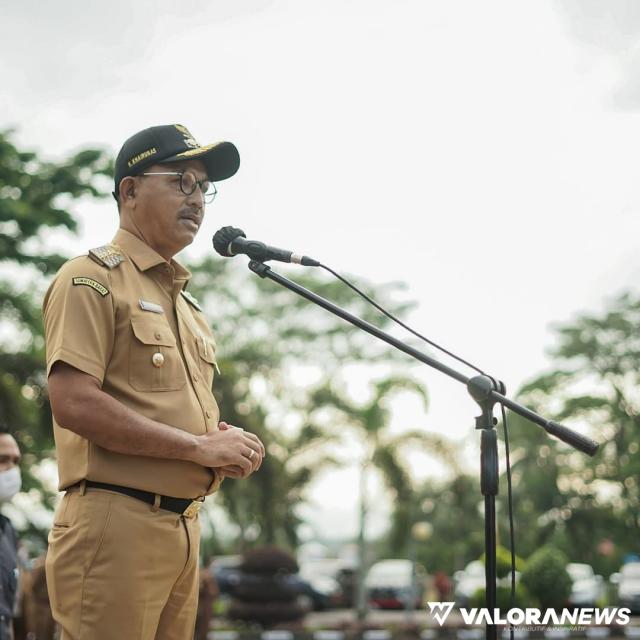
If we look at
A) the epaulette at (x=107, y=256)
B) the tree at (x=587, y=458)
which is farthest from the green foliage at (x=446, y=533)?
the epaulette at (x=107, y=256)

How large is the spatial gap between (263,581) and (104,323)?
1482 cm

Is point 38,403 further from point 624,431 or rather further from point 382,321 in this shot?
point 624,431

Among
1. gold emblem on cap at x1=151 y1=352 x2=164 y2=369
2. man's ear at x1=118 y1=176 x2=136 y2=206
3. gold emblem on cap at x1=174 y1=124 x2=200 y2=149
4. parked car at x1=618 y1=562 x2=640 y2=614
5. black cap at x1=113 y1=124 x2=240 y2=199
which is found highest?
parked car at x1=618 y1=562 x2=640 y2=614

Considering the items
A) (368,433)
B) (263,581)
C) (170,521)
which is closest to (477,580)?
(368,433)

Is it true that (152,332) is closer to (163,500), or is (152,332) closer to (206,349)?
(206,349)

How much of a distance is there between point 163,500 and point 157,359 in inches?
15.0

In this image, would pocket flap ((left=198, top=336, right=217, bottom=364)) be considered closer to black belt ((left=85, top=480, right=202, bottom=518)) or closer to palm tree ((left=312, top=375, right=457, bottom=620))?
black belt ((left=85, top=480, right=202, bottom=518))

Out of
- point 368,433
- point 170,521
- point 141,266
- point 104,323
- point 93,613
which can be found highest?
point 368,433

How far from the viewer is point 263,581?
16.5 metres

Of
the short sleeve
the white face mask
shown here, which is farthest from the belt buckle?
the white face mask

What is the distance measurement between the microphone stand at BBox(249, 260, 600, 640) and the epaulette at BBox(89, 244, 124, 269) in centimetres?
43

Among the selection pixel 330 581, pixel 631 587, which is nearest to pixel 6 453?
pixel 631 587

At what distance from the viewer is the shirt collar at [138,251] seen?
2.63 metres

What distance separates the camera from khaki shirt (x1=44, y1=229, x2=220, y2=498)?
7.79ft
